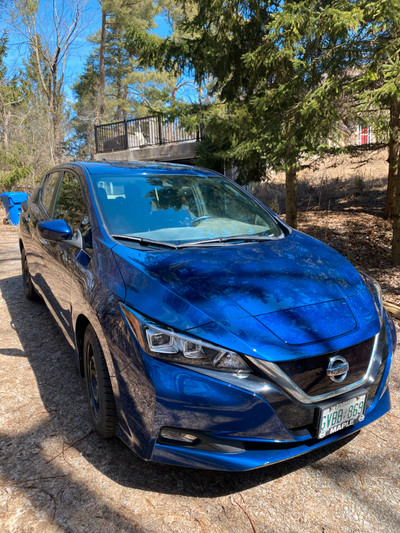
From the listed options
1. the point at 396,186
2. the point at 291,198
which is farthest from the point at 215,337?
the point at 291,198

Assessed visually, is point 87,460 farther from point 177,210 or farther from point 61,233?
point 177,210

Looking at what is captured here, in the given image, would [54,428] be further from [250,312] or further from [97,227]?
[250,312]

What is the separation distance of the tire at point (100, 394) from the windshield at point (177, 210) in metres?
0.77

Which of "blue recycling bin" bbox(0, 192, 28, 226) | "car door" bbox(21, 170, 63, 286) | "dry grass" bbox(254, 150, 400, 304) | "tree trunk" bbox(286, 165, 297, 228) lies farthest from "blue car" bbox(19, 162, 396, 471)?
"blue recycling bin" bbox(0, 192, 28, 226)

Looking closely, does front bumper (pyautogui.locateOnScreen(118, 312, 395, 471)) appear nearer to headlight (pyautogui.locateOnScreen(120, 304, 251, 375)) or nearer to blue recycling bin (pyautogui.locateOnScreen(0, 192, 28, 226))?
headlight (pyautogui.locateOnScreen(120, 304, 251, 375))

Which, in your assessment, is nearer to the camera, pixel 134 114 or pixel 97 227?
pixel 97 227

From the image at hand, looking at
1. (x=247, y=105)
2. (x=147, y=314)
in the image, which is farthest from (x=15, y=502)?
(x=247, y=105)

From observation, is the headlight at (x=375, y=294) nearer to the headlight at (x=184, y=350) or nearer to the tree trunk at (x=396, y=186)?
the headlight at (x=184, y=350)

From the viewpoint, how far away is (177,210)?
3.18 metres

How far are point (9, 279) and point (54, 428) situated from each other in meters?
4.67

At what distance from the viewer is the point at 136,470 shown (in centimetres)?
232

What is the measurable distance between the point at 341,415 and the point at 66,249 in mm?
2229

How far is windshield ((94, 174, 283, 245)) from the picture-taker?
2906 millimetres

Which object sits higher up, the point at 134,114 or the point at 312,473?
the point at 134,114
